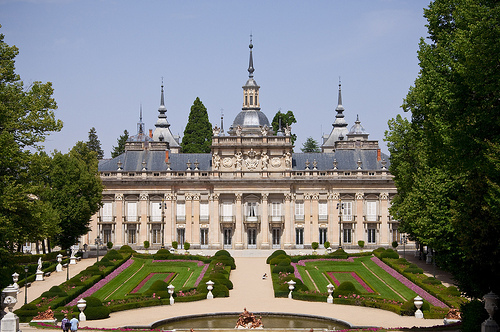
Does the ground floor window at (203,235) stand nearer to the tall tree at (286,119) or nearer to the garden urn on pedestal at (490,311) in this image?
the tall tree at (286,119)

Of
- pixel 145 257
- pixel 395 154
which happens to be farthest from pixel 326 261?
pixel 145 257

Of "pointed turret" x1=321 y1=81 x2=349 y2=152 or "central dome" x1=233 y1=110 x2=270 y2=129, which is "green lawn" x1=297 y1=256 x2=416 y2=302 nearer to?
"central dome" x1=233 y1=110 x2=270 y2=129

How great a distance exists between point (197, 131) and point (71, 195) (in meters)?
45.7

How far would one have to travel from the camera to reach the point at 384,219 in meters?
86.9

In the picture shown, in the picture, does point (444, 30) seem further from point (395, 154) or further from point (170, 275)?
point (170, 275)

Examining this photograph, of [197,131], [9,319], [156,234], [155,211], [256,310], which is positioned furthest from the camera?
[197,131]

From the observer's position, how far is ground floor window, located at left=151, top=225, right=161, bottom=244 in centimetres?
8819

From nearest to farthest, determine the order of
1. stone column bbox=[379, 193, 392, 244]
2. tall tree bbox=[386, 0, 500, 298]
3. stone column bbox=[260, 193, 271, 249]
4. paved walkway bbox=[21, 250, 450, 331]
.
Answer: tall tree bbox=[386, 0, 500, 298]
paved walkway bbox=[21, 250, 450, 331]
stone column bbox=[260, 193, 271, 249]
stone column bbox=[379, 193, 392, 244]

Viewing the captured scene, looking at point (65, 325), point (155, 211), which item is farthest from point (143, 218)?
point (65, 325)

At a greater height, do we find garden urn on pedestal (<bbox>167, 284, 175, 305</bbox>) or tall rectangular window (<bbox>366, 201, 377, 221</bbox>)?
tall rectangular window (<bbox>366, 201, 377, 221</bbox>)

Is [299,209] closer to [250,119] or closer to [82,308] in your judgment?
[250,119]

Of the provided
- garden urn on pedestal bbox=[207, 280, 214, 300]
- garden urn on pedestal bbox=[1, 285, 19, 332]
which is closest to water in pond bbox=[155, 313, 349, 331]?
garden urn on pedestal bbox=[207, 280, 214, 300]

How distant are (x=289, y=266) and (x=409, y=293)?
13346 mm

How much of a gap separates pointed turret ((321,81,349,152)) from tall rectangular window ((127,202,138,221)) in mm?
31799
